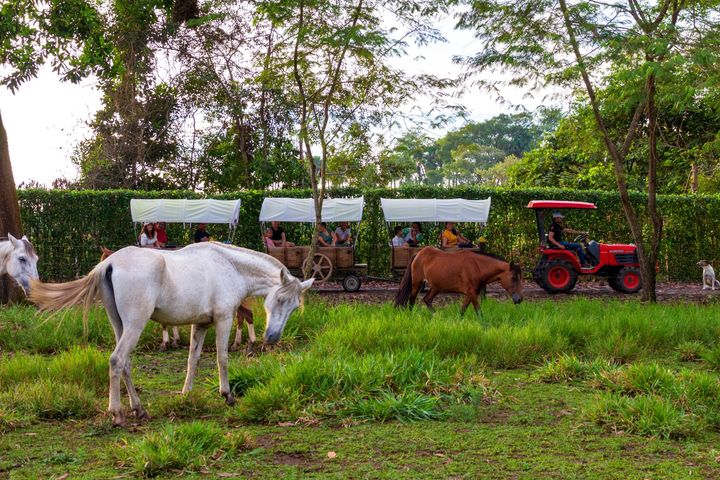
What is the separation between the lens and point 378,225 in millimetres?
20109

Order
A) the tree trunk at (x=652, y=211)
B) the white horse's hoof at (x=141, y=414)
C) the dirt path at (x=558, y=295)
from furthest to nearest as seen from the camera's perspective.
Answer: the dirt path at (x=558, y=295) → the tree trunk at (x=652, y=211) → the white horse's hoof at (x=141, y=414)

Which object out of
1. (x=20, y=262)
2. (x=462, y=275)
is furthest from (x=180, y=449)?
(x=462, y=275)

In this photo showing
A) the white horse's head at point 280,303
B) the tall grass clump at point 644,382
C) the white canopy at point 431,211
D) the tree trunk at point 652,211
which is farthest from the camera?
the white canopy at point 431,211

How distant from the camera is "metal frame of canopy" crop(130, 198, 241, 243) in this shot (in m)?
17.7

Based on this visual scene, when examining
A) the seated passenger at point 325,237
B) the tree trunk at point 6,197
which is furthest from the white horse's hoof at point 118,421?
the seated passenger at point 325,237

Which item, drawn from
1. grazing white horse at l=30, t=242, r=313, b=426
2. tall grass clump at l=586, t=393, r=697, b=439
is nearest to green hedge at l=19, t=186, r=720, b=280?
grazing white horse at l=30, t=242, r=313, b=426

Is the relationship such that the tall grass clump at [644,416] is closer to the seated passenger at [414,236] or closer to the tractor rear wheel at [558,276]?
the tractor rear wheel at [558,276]

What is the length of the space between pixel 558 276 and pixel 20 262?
38.9 ft

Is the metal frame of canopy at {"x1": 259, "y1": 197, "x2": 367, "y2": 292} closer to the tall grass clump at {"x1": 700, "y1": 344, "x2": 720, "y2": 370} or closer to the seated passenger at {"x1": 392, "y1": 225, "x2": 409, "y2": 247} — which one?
the seated passenger at {"x1": 392, "y1": 225, "x2": 409, "y2": 247}

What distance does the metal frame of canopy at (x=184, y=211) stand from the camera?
1772 centimetres

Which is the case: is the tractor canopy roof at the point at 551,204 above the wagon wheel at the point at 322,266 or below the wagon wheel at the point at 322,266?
above

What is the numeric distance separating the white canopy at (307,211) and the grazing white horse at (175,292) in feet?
35.8

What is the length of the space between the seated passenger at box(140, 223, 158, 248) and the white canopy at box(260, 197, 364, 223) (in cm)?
257

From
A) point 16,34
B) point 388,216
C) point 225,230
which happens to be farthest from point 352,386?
point 225,230
